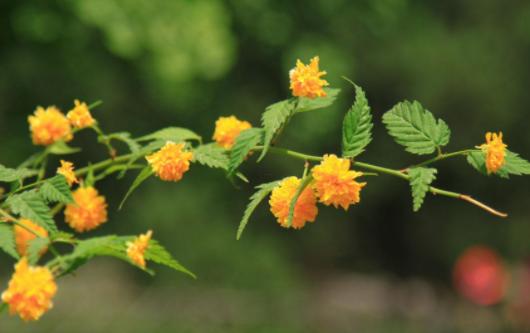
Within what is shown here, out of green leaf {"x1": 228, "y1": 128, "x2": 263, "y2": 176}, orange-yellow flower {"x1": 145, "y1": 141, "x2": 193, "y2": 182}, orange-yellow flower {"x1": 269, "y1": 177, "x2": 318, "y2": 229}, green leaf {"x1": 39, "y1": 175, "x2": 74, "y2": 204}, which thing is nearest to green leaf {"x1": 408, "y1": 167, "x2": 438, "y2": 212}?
orange-yellow flower {"x1": 269, "y1": 177, "x2": 318, "y2": 229}

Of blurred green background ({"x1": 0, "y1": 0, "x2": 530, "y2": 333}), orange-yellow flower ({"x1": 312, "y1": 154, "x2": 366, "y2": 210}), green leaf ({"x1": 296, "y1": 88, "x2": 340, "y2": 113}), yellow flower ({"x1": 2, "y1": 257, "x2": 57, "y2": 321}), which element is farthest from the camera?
blurred green background ({"x1": 0, "y1": 0, "x2": 530, "y2": 333})

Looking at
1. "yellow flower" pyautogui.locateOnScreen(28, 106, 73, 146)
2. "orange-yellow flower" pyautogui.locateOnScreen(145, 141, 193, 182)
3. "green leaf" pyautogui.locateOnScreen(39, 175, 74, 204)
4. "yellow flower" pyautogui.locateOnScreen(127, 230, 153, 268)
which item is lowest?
"yellow flower" pyautogui.locateOnScreen(127, 230, 153, 268)

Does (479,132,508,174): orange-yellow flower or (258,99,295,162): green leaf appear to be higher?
(479,132,508,174): orange-yellow flower

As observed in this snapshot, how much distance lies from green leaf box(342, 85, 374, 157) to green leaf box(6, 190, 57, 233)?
19.2 inches

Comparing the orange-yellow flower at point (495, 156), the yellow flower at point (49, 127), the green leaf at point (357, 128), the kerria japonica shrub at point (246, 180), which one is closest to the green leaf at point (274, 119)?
the kerria japonica shrub at point (246, 180)

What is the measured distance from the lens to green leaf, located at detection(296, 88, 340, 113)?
1.64 meters

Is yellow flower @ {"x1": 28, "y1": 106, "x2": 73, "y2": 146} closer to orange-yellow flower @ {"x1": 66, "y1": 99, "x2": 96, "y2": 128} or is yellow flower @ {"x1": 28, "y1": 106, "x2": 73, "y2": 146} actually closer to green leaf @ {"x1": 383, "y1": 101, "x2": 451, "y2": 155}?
orange-yellow flower @ {"x1": 66, "y1": 99, "x2": 96, "y2": 128}

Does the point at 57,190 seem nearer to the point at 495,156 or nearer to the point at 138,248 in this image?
the point at 138,248

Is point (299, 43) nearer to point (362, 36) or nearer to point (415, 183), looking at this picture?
point (362, 36)

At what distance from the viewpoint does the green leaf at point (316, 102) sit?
1636 mm

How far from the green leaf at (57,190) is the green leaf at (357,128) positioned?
46 centimetres

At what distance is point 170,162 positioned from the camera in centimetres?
158

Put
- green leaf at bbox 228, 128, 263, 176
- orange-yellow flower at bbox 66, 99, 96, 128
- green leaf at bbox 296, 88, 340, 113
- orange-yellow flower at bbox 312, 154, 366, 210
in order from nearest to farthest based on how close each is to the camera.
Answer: orange-yellow flower at bbox 312, 154, 366, 210 → green leaf at bbox 228, 128, 263, 176 → green leaf at bbox 296, 88, 340, 113 → orange-yellow flower at bbox 66, 99, 96, 128

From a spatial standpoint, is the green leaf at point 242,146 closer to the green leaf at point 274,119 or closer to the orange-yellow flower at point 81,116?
the green leaf at point 274,119
